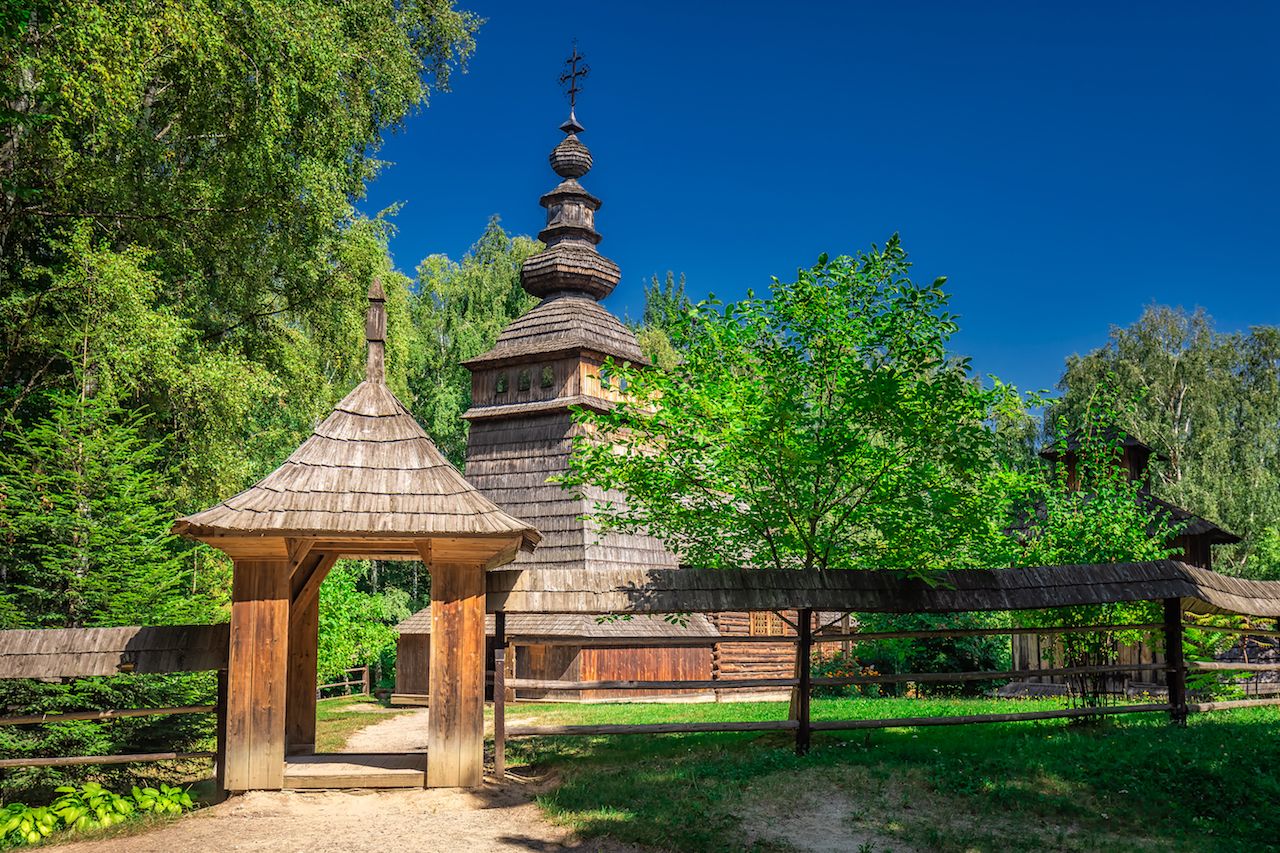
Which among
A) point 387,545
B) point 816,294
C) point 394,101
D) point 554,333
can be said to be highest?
point 394,101

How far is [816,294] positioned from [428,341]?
29.1 meters

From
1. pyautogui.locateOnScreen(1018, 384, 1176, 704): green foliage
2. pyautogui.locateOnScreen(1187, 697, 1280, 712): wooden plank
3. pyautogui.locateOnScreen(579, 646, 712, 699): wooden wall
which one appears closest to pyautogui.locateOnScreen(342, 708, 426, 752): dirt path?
pyautogui.locateOnScreen(579, 646, 712, 699): wooden wall

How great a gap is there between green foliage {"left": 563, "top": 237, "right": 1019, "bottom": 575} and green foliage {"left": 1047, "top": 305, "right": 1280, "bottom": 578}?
88.2ft

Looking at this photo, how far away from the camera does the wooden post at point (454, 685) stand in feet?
31.3

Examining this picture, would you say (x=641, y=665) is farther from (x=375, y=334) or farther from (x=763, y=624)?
(x=375, y=334)

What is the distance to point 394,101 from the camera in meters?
19.2

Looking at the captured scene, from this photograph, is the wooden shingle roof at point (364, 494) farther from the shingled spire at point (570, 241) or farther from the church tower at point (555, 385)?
the shingled spire at point (570, 241)

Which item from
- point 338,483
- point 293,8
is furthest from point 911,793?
point 293,8

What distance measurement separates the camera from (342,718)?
20609 mm

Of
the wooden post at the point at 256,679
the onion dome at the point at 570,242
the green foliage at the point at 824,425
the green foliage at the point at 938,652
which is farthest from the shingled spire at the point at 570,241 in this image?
the wooden post at the point at 256,679

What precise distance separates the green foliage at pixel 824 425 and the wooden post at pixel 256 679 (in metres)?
3.96

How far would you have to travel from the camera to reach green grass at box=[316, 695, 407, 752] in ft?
51.8

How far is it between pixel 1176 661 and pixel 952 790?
14.6 feet

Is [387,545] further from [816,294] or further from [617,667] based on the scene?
[617,667]
